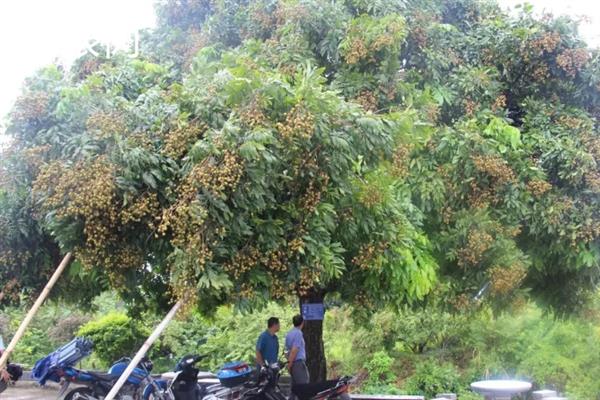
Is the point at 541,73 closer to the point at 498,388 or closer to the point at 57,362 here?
the point at 498,388

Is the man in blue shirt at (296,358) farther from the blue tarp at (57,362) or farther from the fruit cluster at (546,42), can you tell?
the fruit cluster at (546,42)

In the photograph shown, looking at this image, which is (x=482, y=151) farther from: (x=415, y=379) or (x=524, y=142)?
(x=415, y=379)

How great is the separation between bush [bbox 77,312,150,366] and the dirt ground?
1378 millimetres

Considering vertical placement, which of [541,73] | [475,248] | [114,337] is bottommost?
[114,337]

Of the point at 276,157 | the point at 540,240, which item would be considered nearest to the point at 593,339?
the point at 540,240

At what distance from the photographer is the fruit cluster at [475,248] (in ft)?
23.4

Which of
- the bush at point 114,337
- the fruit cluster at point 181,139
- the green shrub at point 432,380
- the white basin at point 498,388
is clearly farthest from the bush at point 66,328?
the fruit cluster at point 181,139

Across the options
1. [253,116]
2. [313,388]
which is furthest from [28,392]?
[253,116]

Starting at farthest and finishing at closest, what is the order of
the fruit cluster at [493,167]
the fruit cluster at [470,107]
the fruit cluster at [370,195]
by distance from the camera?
1. the fruit cluster at [470,107]
2. the fruit cluster at [493,167]
3. the fruit cluster at [370,195]

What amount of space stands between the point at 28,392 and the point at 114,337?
210 centimetres

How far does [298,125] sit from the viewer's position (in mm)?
5410

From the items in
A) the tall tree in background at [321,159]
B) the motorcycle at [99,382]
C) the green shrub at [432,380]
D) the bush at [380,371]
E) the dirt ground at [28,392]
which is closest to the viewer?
the tall tree in background at [321,159]

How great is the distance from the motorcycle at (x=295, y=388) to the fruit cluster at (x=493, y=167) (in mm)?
2505

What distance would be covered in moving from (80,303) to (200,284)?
4103 mm
